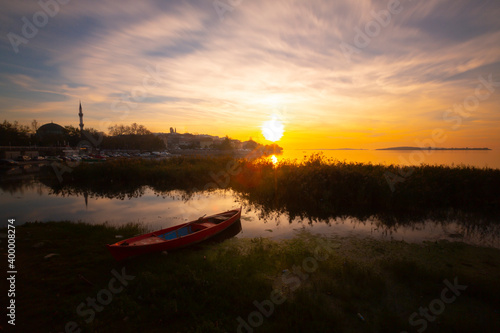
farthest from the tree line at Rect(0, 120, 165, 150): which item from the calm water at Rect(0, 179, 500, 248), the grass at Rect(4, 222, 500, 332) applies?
the grass at Rect(4, 222, 500, 332)

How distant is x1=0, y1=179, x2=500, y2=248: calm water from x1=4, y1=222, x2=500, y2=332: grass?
1.98m

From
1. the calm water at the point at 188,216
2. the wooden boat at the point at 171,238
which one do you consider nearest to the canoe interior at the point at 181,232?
the wooden boat at the point at 171,238

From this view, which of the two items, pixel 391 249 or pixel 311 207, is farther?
pixel 311 207

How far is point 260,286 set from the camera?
6238mm

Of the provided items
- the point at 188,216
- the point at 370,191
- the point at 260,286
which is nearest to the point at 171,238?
the point at 188,216

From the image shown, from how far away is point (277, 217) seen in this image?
14.1 metres

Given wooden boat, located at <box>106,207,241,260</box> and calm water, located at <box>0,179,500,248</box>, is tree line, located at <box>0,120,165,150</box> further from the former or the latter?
wooden boat, located at <box>106,207,241,260</box>

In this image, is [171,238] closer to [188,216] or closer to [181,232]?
[181,232]

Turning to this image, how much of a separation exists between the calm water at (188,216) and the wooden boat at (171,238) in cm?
134

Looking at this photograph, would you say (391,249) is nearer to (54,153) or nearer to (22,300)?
(22,300)

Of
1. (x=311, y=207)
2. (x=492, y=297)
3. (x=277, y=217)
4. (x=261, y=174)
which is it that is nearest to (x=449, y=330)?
(x=492, y=297)

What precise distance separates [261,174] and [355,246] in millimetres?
14214

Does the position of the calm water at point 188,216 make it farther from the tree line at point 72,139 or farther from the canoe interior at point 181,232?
the tree line at point 72,139

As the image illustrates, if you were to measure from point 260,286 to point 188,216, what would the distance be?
Result: 888 centimetres
